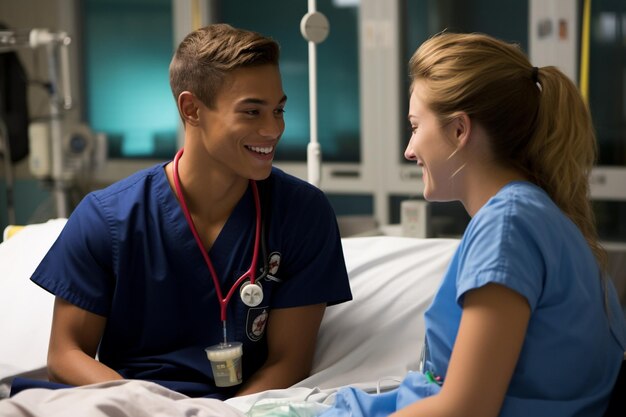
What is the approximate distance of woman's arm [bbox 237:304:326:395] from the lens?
5.82 feet

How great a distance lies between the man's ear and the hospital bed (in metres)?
0.51

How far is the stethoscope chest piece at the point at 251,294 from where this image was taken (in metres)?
1.74

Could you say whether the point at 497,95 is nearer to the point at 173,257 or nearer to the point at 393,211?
the point at 173,257

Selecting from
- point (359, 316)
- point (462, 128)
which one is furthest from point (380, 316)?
point (462, 128)

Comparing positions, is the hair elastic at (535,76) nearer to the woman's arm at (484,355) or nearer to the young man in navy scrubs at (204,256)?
the woman's arm at (484,355)

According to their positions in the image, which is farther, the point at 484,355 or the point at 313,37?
the point at 313,37

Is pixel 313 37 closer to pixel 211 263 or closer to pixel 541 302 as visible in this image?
pixel 211 263

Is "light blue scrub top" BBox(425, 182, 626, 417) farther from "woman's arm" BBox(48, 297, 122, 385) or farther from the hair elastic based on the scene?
"woman's arm" BBox(48, 297, 122, 385)

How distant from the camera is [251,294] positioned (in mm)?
1739

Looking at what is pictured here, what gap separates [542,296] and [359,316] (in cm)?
80

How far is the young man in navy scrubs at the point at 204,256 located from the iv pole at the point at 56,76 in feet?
7.09

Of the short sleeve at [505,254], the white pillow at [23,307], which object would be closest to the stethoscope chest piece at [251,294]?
the white pillow at [23,307]

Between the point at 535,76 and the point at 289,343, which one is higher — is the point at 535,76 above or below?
above

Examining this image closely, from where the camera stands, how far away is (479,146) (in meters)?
1.33
